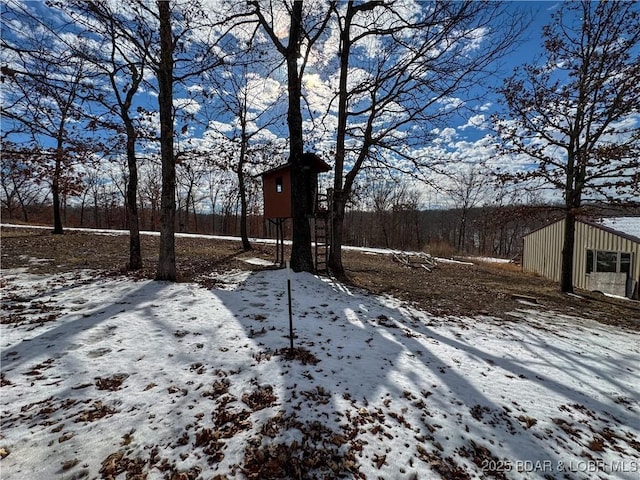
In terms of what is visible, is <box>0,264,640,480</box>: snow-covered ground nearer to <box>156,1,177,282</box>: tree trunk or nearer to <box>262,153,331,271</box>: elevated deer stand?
<box>156,1,177,282</box>: tree trunk

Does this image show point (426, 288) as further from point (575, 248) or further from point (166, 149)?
point (575, 248)

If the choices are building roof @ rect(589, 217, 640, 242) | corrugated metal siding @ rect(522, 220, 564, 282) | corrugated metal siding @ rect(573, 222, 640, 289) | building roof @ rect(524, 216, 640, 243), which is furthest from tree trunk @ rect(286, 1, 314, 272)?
corrugated metal siding @ rect(522, 220, 564, 282)

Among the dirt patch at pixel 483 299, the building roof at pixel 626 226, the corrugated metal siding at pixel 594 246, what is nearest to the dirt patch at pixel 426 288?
the dirt patch at pixel 483 299

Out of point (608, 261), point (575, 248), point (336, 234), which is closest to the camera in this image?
point (336, 234)

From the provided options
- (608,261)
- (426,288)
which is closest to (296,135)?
(426,288)

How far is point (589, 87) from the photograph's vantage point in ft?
31.1

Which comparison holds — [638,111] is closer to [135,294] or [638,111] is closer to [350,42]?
[350,42]

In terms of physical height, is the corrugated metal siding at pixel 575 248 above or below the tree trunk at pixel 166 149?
below

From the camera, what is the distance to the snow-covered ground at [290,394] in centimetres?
239

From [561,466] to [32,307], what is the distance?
7.93m

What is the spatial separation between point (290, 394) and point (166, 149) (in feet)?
21.0

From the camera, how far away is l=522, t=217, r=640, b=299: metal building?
14.6 m

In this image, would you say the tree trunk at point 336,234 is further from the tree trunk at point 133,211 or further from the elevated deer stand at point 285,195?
the tree trunk at point 133,211

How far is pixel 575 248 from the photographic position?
17.4 m
